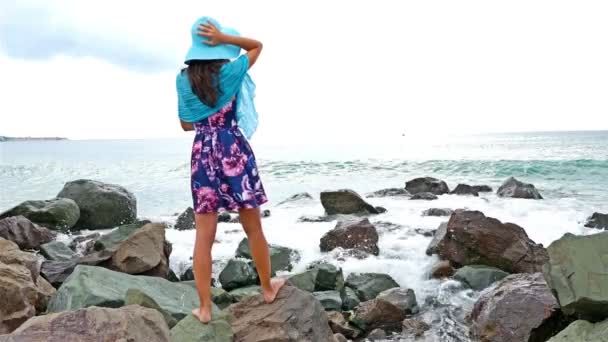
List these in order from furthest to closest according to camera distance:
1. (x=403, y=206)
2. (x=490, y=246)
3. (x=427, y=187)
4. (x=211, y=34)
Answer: (x=427, y=187) → (x=403, y=206) → (x=490, y=246) → (x=211, y=34)

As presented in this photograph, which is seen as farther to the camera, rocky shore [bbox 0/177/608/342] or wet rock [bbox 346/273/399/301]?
wet rock [bbox 346/273/399/301]

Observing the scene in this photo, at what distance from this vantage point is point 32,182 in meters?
29.5

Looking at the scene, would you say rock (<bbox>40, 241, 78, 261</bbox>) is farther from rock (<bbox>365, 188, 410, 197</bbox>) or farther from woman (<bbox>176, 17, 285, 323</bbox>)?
rock (<bbox>365, 188, 410, 197</bbox>)

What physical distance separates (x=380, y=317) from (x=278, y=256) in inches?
105

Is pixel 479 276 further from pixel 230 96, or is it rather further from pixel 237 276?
pixel 230 96

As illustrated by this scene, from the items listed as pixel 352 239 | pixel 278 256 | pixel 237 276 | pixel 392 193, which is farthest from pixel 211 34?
Result: pixel 392 193

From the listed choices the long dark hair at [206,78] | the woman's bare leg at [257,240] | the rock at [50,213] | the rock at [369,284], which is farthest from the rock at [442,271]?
the rock at [50,213]

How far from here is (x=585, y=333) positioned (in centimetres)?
378

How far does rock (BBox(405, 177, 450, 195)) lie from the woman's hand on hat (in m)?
14.6

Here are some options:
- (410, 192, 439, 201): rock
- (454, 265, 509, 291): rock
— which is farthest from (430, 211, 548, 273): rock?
(410, 192, 439, 201): rock

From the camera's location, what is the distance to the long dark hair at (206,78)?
143 inches

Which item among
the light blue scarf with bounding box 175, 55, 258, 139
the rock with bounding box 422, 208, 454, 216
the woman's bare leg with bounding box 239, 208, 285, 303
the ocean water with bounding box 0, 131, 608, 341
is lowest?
the ocean water with bounding box 0, 131, 608, 341

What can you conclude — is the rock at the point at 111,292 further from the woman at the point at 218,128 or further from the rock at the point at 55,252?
the rock at the point at 55,252

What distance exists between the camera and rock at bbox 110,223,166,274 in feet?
22.3
